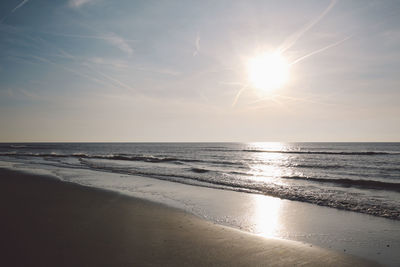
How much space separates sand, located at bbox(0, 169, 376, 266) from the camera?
4.74 metres

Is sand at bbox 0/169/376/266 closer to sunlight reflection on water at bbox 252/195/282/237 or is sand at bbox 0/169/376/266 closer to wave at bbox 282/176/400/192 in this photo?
sunlight reflection on water at bbox 252/195/282/237

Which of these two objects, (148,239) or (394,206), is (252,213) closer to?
(148,239)

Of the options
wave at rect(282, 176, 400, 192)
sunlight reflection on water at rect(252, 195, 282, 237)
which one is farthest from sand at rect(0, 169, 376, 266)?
wave at rect(282, 176, 400, 192)

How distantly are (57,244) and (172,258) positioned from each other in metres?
2.59

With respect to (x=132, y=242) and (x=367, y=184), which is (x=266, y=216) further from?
(x=367, y=184)

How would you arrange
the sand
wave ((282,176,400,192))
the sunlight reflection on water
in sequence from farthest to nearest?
wave ((282,176,400,192))
the sunlight reflection on water
the sand

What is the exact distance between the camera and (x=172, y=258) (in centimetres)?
483

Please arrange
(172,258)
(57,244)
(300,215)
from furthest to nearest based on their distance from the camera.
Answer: (300,215) → (57,244) → (172,258)

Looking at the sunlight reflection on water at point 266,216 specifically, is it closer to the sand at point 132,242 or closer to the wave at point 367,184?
the sand at point 132,242

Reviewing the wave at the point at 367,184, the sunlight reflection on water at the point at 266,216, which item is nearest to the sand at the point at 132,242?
the sunlight reflection on water at the point at 266,216

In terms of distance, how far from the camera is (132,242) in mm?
5629

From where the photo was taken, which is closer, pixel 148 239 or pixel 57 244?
pixel 57 244

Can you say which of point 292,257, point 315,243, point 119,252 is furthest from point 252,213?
point 119,252

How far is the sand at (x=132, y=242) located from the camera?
15.5 feet
